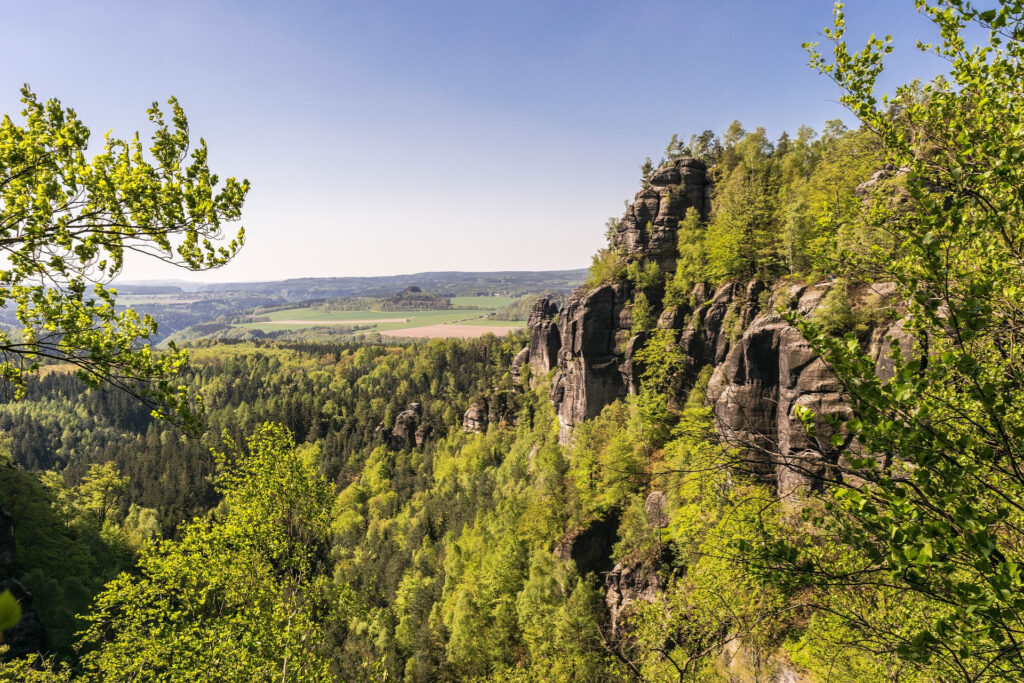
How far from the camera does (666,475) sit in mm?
32969

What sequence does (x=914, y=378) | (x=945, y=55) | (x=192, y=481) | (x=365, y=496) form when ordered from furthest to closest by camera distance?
(x=365, y=496), (x=192, y=481), (x=945, y=55), (x=914, y=378)

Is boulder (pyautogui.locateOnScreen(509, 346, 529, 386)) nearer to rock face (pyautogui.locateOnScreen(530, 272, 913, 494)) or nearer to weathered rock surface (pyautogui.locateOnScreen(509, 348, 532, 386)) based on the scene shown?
weathered rock surface (pyautogui.locateOnScreen(509, 348, 532, 386))

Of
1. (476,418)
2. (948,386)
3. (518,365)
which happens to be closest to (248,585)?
(948,386)

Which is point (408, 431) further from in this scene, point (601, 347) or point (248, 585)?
point (248, 585)

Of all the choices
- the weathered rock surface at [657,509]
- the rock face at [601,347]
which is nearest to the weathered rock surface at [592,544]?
the weathered rock surface at [657,509]

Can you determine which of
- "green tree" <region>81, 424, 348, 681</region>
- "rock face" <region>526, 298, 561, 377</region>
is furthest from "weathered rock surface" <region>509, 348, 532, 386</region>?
"green tree" <region>81, 424, 348, 681</region>

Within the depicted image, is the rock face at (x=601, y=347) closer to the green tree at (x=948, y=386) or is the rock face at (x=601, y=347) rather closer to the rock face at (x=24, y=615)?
the green tree at (x=948, y=386)

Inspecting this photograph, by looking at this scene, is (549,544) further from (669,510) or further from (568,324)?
(568,324)

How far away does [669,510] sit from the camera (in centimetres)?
3334

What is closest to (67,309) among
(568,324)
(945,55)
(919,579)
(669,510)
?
(919,579)

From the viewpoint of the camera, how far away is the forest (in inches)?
254

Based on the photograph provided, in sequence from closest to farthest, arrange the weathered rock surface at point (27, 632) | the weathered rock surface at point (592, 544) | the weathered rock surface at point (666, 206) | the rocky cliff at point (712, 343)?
the rocky cliff at point (712, 343)
the weathered rock surface at point (27, 632)
the weathered rock surface at point (592, 544)
the weathered rock surface at point (666, 206)

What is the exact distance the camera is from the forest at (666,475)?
6441 millimetres

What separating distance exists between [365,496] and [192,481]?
34331 mm
